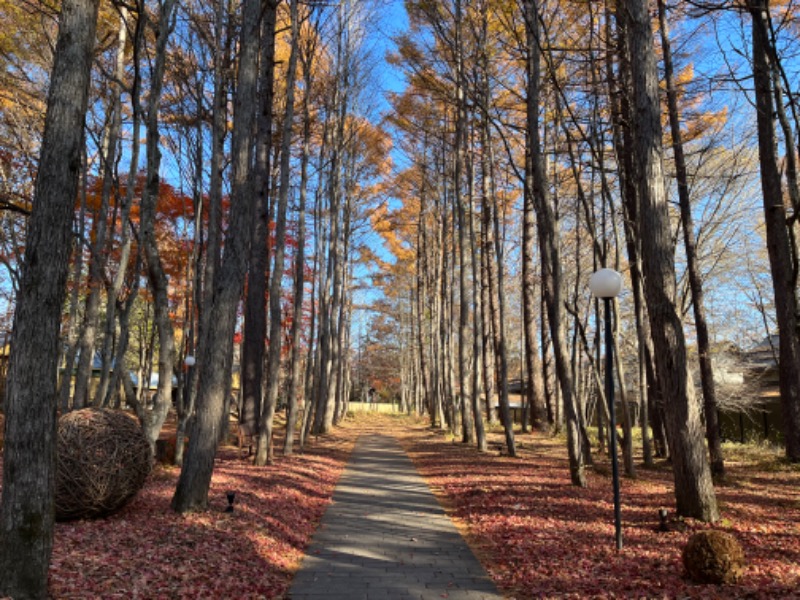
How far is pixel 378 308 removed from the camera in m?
43.4

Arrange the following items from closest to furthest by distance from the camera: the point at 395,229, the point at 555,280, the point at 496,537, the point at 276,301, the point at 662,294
→ 1. the point at 496,537
2. the point at 662,294
3. the point at 555,280
4. the point at 276,301
5. the point at 395,229

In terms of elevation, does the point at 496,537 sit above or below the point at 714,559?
below

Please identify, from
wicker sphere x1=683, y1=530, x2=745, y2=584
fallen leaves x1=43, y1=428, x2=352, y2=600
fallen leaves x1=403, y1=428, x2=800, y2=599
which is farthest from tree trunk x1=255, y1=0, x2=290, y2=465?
wicker sphere x1=683, y1=530, x2=745, y2=584

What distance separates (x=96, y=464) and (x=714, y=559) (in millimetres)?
6203

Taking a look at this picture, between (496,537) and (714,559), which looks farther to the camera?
(496,537)

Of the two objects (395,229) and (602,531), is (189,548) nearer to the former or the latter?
(602,531)

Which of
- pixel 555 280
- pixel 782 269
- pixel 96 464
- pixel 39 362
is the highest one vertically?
pixel 782 269

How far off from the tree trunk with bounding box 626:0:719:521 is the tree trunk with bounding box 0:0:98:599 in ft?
20.4

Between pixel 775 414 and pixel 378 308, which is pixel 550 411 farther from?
pixel 378 308

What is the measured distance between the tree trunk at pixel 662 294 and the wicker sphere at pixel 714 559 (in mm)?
1898

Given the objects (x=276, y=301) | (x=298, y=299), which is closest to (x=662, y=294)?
(x=276, y=301)

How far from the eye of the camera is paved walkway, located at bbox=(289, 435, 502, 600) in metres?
4.58

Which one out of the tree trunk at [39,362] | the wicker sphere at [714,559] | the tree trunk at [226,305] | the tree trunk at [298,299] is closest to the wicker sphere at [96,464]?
the tree trunk at [226,305]

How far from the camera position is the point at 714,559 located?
4328 millimetres
